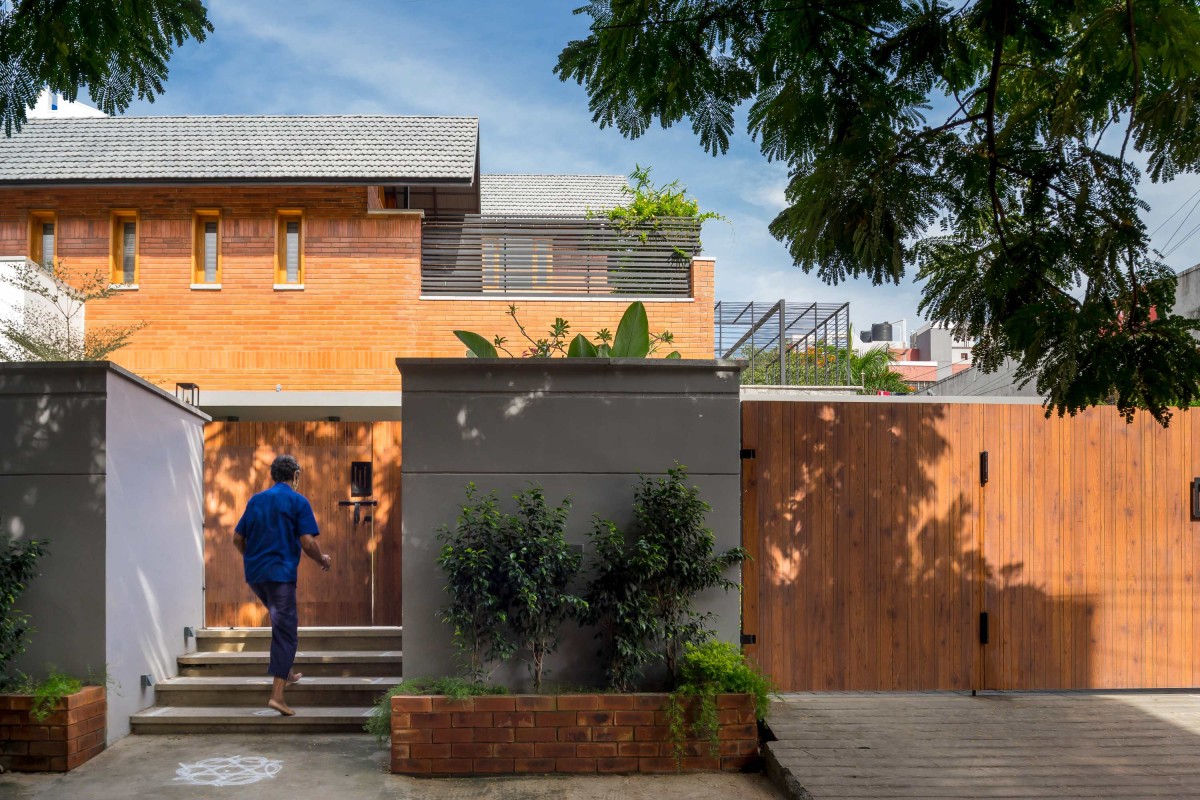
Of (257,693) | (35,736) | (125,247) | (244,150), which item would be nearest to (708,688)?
(257,693)

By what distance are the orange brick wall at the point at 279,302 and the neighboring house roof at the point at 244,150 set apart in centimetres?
45

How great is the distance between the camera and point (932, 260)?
648 centimetres

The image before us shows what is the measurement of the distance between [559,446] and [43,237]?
12.0m

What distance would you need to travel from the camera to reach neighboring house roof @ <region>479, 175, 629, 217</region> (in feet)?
72.1

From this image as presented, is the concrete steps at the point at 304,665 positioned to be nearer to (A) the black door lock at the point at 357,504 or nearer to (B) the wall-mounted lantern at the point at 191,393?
(A) the black door lock at the point at 357,504

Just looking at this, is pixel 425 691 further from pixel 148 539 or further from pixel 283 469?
pixel 148 539

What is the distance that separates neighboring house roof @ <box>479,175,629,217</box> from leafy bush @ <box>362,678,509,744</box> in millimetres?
15323

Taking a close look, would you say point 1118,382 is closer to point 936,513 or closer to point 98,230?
point 936,513

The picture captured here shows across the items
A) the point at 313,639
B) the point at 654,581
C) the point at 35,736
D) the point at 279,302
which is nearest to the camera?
the point at 35,736

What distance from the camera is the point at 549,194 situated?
23.6 metres

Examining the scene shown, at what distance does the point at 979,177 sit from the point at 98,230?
44.1 ft

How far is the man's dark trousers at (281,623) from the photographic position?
24.9 ft

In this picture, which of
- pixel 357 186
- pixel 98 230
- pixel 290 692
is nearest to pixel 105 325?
pixel 98 230

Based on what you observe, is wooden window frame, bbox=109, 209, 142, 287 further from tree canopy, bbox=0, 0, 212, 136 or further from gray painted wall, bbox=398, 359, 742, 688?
gray painted wall, bbox=398, 359, 742, 688
